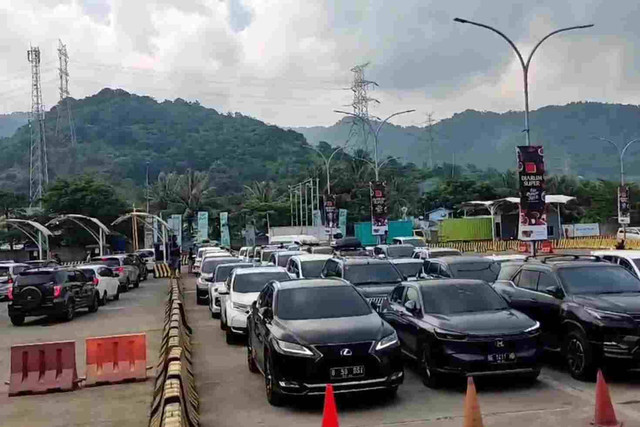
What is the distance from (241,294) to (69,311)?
8.79 m

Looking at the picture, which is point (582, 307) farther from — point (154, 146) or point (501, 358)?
point (154, 146)

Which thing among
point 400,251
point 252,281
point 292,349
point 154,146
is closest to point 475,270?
point 252,281

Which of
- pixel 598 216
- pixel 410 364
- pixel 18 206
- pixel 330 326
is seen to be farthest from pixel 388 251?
pixel 598 216

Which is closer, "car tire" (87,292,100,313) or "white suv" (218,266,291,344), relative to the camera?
"white suv" (218,266,291,344)

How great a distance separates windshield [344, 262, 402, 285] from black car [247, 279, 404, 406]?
5876mm

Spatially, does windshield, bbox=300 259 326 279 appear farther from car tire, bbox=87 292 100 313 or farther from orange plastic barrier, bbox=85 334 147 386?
orange plastic barrier, bbox=85 334 147 386

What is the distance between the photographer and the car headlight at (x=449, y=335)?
10.6 m

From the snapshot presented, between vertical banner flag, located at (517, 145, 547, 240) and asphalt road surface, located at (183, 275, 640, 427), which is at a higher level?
vertical banner flag, located at (517, 145, 547, 240)

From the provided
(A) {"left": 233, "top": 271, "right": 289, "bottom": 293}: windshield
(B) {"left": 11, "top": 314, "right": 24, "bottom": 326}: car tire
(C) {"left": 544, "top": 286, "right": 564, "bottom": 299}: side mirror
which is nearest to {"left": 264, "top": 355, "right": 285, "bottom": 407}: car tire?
(C) {"left": 544, "top": 286, "right": 564, "bottom": 299}: side mirror

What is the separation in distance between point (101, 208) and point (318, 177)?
3464 cm

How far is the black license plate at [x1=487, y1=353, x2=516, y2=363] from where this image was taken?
34.3 feet

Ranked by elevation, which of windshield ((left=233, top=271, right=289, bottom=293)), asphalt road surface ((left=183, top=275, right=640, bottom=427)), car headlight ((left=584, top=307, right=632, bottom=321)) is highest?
windshield ((left=233, top=271, right=289, bottom=293))

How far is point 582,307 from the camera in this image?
→ 11.2 m

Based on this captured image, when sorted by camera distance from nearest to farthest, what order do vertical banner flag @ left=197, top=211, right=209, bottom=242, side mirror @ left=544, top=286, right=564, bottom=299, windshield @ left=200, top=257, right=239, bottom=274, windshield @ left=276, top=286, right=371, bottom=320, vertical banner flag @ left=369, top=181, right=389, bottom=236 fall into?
windshield @ left=276, top=286, right=371, bottom=320
side mirror @ left=544, top=286, right=564, bottom=299
windshield @ left=200, top=257, right=239, bottom=274
vertical banner flag @ left=369, top=181, right=389, bottom=236
vertical banner flag @ left=197, top=211, right=209, bottom=242
